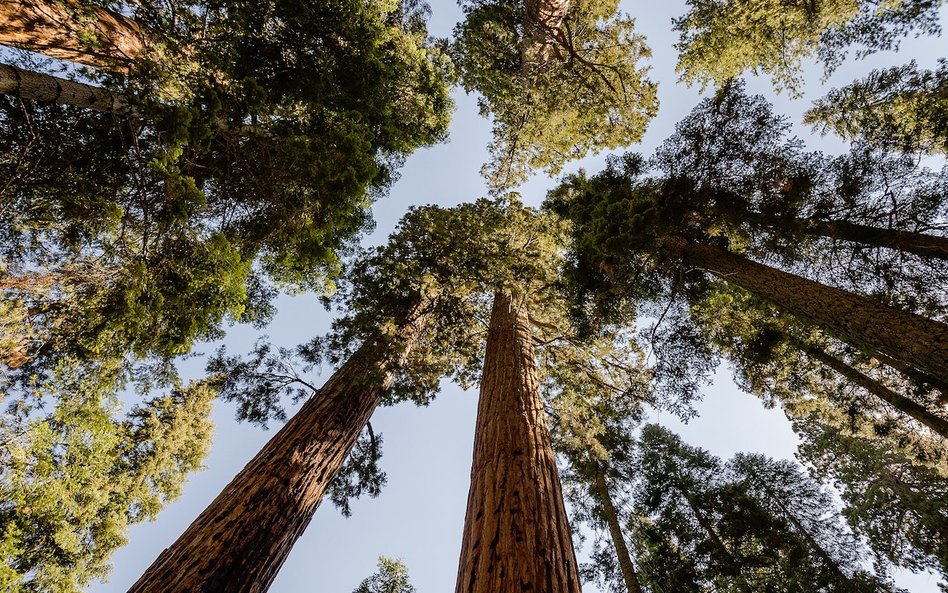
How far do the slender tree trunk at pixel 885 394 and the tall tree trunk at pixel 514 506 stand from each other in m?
8.89

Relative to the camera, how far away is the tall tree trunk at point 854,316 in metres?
4.08

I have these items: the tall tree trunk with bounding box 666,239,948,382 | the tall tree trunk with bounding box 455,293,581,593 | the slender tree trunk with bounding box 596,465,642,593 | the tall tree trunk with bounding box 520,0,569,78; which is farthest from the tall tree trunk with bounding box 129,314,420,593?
the tall tree trunk with bounding box 520,0,569,78

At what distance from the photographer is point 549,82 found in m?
9.07

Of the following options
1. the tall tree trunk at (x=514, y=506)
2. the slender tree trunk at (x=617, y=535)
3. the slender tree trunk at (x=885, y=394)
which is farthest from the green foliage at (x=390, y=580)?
the slender tree trunk at (x=885, y=394)

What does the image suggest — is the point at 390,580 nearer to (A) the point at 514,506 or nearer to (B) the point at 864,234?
(A) the point at 514,506

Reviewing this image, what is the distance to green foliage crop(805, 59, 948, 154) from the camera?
577 centimetres

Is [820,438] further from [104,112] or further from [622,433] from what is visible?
[104,112]

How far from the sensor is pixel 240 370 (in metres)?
5.51

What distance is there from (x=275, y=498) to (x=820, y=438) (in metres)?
15.1

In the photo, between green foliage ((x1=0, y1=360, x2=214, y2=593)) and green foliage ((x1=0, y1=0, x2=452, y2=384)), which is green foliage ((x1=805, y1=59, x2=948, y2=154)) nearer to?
green foliage ((x1=0, y1=0, x2=452, y2=384))

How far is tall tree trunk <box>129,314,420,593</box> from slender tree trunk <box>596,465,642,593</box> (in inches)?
277

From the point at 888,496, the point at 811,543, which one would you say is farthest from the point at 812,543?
the point at 888,496

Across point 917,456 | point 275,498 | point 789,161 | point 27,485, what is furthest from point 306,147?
point 917,456

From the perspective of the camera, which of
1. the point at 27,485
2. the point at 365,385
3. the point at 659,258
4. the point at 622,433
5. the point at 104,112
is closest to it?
the point at 104,112
